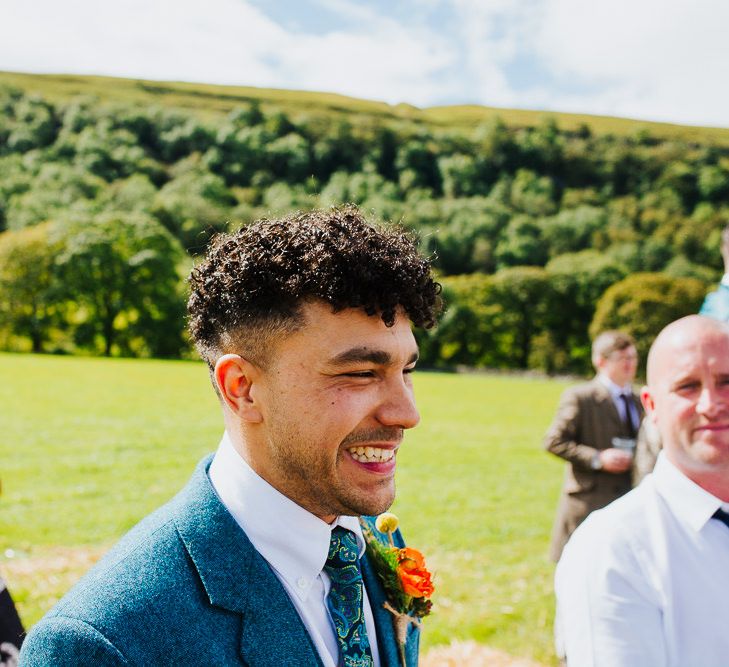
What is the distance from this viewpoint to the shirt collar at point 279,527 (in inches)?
78.7

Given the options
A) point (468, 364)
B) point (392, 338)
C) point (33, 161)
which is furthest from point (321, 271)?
point (33, 161)

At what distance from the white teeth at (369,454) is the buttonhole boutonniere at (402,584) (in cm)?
51

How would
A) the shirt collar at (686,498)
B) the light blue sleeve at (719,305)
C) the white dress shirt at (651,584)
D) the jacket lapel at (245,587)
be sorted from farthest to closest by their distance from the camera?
the light blue sleeve at (719,305)
the shirt collar at (686,498)
the white dress shirt at (651,584)
the jacket lapel at (245,587)

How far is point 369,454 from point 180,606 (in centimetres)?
64

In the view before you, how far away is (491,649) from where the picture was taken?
583 cm

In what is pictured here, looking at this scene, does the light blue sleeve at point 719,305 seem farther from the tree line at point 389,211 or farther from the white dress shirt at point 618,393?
the tree line at point 389,211

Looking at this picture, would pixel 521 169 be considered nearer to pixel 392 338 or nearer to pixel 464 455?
pixel 464 455

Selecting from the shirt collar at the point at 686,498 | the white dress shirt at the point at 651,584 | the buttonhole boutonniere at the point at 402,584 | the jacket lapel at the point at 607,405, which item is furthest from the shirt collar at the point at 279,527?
the jacket lapel at the point at 607,405

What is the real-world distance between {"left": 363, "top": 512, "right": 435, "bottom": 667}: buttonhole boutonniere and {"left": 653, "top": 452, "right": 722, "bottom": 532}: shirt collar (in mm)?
1052

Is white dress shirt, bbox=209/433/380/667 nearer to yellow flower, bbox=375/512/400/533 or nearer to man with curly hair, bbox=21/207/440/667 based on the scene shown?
man with curly hair, bbox=21/207/440/667

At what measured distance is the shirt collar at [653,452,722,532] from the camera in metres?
2.65

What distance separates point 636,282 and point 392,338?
77.2 metres

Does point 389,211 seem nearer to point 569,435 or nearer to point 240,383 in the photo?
point 569,435

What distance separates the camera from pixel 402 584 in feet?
7.41
